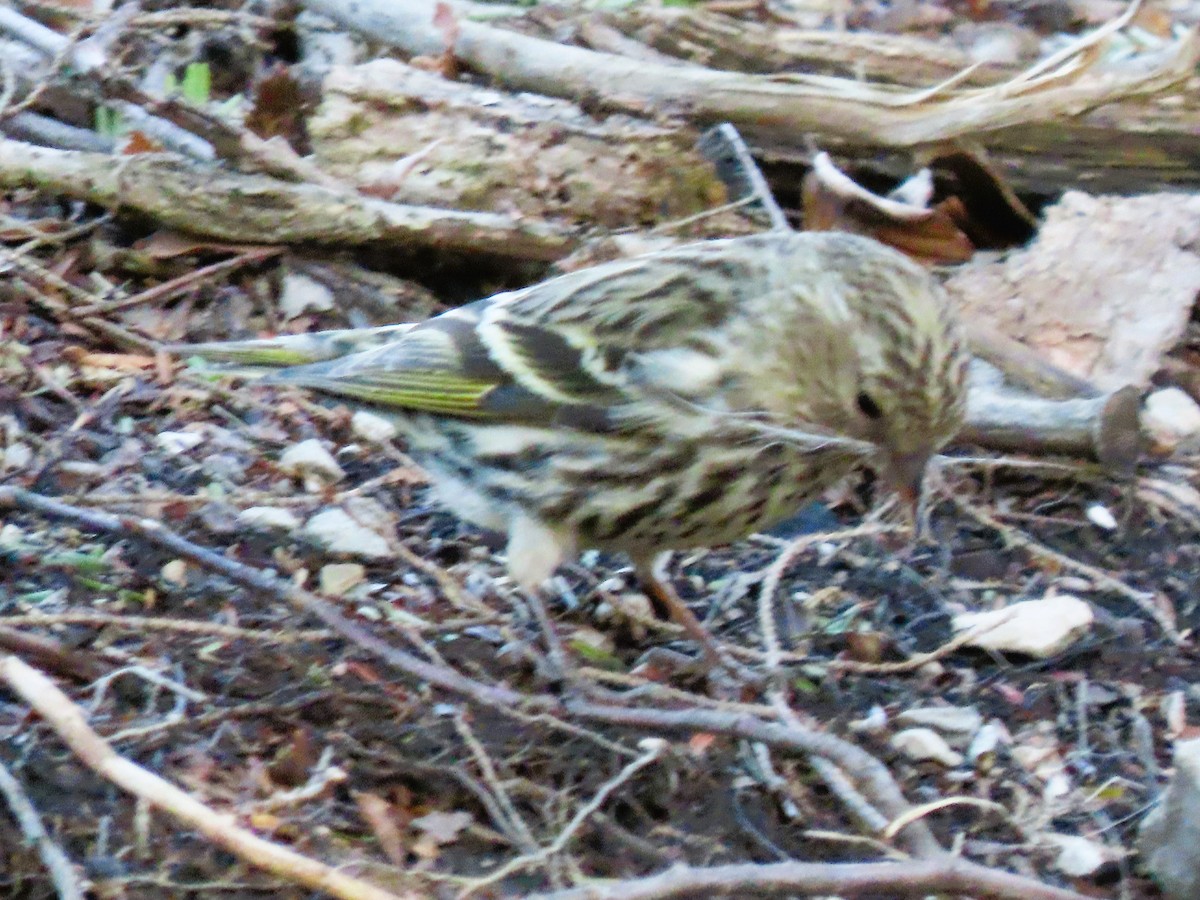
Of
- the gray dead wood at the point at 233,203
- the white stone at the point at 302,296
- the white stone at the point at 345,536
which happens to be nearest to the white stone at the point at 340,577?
the white stone at the point at 345,536

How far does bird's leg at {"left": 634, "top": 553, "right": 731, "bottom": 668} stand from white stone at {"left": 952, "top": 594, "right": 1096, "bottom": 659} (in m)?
0.57

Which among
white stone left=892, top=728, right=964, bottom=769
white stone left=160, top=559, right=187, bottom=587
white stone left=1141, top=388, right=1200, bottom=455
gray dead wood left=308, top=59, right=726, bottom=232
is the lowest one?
white stone left=892, top=728, right=964, bottom=769

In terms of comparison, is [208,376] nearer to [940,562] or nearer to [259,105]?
[259,105]

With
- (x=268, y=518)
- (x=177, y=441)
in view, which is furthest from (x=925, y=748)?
(x=177, y=441)

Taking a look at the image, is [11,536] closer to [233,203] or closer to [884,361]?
[233,203]

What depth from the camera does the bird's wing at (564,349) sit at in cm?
296

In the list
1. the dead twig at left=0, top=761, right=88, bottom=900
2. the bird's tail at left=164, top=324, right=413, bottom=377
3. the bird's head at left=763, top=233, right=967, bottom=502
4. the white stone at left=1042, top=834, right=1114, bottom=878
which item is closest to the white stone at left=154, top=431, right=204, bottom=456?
the bird's tail at left=164, top=324, right=413, bottom=377

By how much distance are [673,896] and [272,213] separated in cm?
249

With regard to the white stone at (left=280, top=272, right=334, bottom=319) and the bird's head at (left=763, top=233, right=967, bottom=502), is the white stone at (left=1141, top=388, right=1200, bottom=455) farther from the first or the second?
the white stone at (left=280, top=272, right=334, bottom=319)

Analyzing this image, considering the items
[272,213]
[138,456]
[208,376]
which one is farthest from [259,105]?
[138,456]

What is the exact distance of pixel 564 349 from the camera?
306 centimetres

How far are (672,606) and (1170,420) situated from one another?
1704 mm

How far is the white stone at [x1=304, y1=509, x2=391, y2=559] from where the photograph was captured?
3219 millimetres

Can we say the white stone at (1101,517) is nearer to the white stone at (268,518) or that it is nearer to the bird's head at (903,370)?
the bird's head at (903,370)
